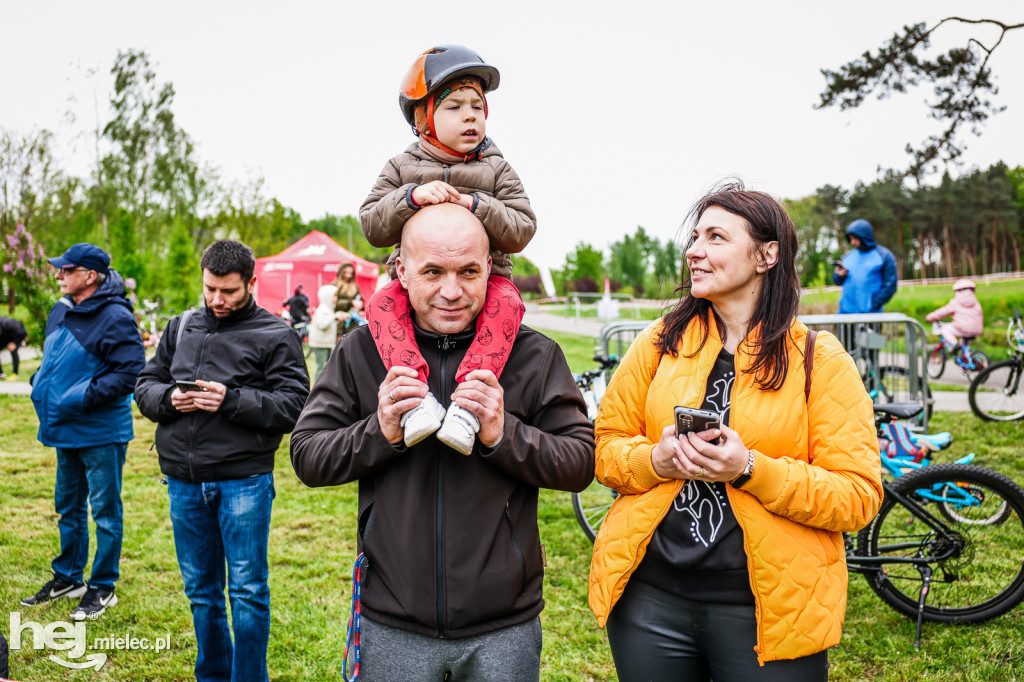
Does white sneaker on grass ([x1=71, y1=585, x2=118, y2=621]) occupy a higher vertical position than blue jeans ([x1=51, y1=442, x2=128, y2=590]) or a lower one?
Result: lower

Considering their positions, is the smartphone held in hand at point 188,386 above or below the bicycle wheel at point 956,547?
above

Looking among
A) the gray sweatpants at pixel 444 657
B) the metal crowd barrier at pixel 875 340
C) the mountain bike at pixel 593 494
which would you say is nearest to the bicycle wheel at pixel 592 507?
the mountain bike at pixel 593 494

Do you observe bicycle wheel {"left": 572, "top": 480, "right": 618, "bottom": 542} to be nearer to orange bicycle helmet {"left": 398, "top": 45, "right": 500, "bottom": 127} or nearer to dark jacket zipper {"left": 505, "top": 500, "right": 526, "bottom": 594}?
dark jacket zipper {"left": 505, "top": 500, "right": 526, "bottom": 594}

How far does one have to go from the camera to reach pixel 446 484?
181cm

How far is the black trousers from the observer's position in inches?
71.9

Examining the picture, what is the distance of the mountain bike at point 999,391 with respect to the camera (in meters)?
8.74

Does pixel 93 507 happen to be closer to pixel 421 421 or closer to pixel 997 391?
pixel 421 421

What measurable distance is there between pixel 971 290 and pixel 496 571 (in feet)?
38.5

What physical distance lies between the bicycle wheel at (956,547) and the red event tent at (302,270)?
21.6 meters

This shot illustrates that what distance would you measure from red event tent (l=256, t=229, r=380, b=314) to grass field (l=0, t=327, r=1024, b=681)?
696 inches

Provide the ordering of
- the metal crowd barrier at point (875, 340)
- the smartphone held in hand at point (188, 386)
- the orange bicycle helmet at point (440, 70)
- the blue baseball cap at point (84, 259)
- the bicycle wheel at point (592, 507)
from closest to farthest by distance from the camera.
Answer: the orange bicycle helmet at point (440, 70) < the smartphone held in hand at point (188, 386) < the blue baseball cap at point (84, 259) < the bicycle wheel at point (592, 507) < the metal crowd barrier at point (875, 340)

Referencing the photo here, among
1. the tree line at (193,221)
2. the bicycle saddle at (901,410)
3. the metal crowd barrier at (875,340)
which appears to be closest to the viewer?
the bicycle saddle at (901,410)

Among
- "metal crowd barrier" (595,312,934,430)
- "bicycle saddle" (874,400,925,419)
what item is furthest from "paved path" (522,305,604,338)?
"bicycle saddle" (874,400,925,419)

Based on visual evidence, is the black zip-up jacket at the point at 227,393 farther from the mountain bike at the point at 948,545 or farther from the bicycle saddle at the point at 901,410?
the bicycle saddle at the point at 901,410
